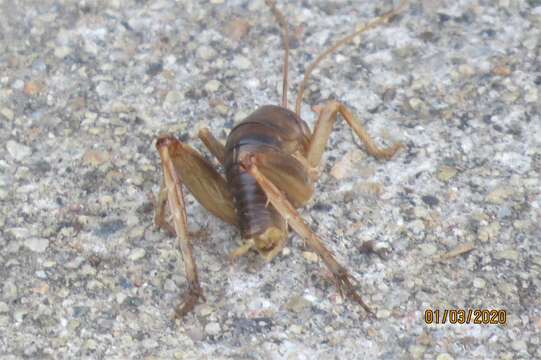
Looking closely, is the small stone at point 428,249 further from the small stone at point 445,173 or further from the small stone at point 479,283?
the small stone at point 445,173

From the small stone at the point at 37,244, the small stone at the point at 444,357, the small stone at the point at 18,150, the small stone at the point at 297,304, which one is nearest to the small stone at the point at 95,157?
the small stone at the point at 18,150

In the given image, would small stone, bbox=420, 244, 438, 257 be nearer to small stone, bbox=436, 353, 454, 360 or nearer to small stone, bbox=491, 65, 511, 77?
small stone, bbox=436, 353, 454, 360

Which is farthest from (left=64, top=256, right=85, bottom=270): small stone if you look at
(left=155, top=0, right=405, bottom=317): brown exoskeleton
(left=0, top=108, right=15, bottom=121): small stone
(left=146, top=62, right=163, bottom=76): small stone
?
(left=146, top=62, right=163, bottom=76): small stone

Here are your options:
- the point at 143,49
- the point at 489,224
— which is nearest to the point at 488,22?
the point at 489,224

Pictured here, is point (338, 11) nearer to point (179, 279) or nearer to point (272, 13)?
point (272, 13)

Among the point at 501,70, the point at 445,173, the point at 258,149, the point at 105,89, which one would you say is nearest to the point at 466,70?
the point at 501,70
